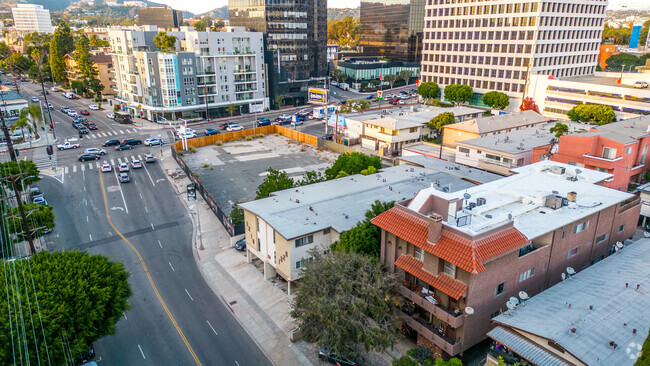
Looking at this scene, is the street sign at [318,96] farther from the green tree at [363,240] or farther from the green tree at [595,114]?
the green tree at [363,240]

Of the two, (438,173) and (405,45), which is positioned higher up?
(405,45)

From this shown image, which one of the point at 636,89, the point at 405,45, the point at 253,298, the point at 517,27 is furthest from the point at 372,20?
the point at 253,298

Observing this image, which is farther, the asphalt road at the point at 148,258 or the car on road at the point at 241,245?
the car on road at the point at 241,245

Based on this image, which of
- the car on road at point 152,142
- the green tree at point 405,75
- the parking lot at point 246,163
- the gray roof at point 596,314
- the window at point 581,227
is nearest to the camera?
the gray roof at point 596,314

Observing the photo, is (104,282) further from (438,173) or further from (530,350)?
(438,173)

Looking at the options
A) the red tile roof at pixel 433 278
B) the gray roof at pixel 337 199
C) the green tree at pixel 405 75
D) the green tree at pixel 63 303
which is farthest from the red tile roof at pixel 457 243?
the green tree at pixel 405 75

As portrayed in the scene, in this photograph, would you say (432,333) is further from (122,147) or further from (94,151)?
(122,147)

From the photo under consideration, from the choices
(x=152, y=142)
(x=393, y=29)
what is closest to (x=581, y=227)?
(x=152, y=142)

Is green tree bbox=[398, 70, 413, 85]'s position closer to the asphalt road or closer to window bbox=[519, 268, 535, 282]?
the asphalt road
